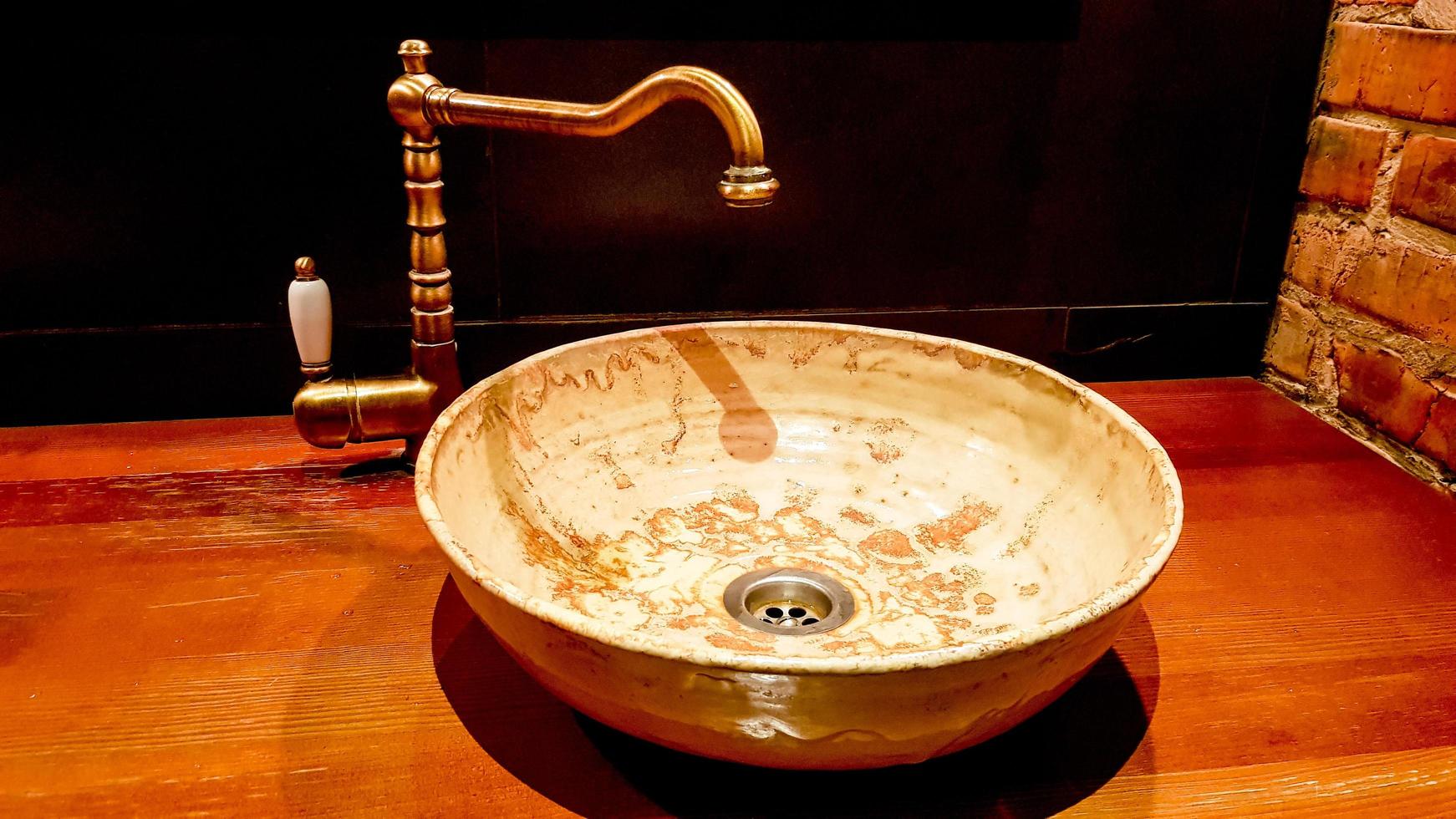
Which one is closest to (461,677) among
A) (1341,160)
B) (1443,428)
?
(1443,428)

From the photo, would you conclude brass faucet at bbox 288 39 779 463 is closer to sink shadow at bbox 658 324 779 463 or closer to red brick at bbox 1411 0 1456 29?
sink shadow at bbox 658 324 779 463

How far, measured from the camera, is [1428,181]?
2.74 ft

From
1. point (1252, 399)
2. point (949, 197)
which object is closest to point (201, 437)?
point (949, 197)

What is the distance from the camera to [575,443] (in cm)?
71

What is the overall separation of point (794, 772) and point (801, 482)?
256mm

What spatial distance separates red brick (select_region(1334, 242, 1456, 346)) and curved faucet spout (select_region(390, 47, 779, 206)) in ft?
1.95

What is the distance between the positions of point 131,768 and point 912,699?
0.40 meters

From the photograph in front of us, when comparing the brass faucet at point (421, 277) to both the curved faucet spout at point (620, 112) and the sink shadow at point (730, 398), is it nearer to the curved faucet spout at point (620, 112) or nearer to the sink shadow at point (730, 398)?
the curved faucet spout at point (620, 112)

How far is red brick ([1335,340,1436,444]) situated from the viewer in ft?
2.79

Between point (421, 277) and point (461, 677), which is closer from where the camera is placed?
point (461, 677)

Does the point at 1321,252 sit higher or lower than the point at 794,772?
higher

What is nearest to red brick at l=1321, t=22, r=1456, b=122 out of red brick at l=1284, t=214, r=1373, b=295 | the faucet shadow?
red brick at l=1284, t=214, r=1373, b=295

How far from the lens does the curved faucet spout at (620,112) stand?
566 mm

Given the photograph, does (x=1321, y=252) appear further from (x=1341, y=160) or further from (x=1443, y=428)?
(x=1443, y=428)
